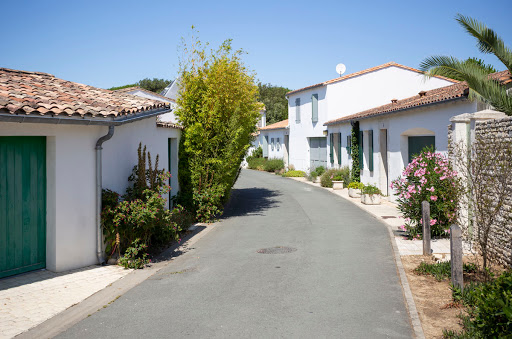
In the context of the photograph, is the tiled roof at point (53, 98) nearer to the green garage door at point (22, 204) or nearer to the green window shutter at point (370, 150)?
the green garage door at point (22, 204)

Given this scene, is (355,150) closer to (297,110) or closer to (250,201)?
(250,201)

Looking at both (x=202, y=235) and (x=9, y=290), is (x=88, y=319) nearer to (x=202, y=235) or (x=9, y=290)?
(x=9, y=290)

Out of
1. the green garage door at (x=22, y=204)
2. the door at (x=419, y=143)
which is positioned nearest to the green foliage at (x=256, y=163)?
the door at (x=419, y=143)

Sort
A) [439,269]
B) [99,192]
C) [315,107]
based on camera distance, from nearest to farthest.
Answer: [439,269], [99,192], [315,107]

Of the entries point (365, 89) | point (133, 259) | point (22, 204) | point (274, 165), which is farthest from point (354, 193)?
point (274, 165)

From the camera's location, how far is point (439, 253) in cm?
945

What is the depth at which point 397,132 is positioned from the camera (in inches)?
718

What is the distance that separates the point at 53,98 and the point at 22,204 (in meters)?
2.02

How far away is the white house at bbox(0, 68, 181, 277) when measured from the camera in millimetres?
7402

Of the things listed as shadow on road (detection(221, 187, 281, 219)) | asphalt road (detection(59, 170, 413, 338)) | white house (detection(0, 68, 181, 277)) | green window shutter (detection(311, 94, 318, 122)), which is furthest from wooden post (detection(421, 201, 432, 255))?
green window shutter (detection(311, 94, 318, 122))

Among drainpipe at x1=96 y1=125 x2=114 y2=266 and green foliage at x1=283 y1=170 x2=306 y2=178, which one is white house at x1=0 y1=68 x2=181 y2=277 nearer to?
drainpipe at x1=96 y1=125 x2=114 y2=266

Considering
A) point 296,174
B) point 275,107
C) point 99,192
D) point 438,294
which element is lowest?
point 438,294

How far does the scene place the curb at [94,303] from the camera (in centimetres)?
558

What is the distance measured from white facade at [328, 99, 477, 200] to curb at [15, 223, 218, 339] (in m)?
9.09
